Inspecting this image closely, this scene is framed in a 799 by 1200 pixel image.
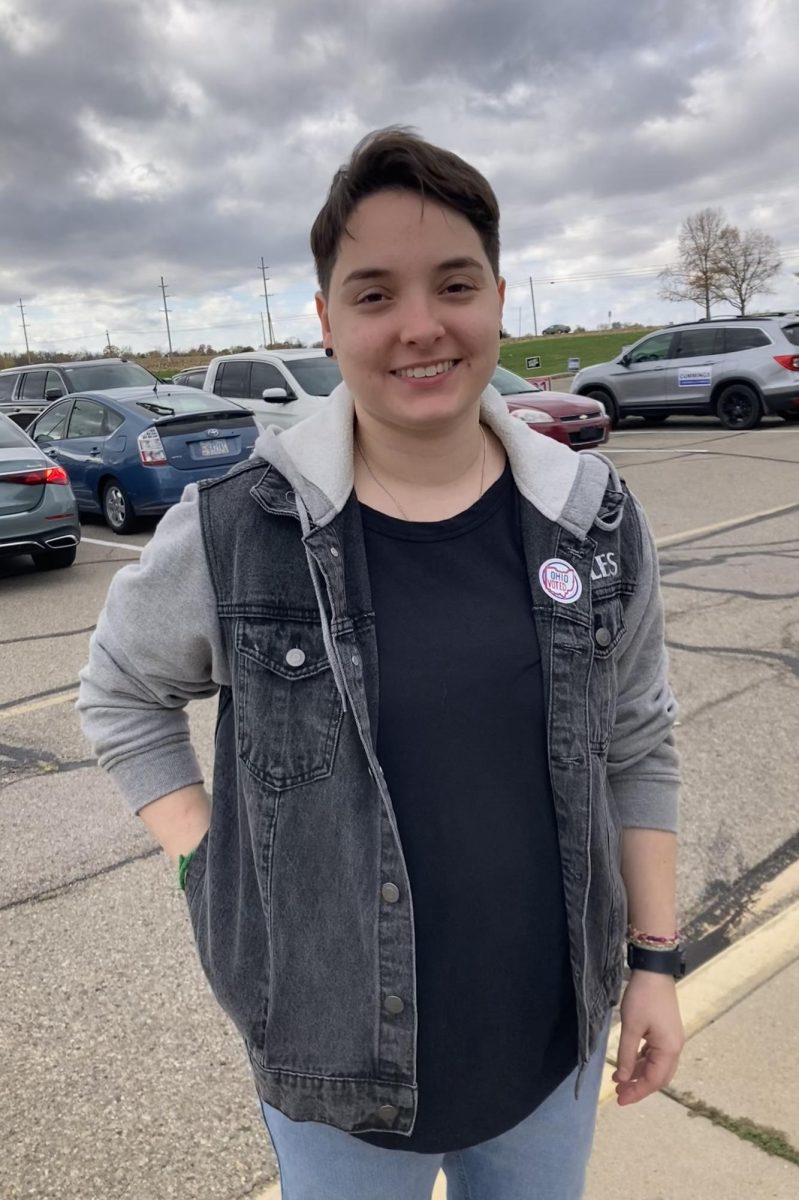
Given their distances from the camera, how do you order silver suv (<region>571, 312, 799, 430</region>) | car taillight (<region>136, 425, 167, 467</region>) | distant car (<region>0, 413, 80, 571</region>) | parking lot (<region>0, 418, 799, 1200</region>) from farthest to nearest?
1. silver suv (<region>571, 312, 799, 430</region>)
2. car taillight (<region>136, 425, 167, 467</region>)
3. distant car (<region>0, 413, 80, 571</region>)
4. parking lot (<region>0, 418, 799, 1200</region>)

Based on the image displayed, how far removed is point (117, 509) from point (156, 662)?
9.43 m

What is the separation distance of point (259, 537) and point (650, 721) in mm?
664

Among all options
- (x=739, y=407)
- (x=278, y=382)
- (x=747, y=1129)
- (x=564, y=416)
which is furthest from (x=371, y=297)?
(x=739, y=407)

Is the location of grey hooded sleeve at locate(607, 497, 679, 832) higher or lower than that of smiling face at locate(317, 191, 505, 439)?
lower

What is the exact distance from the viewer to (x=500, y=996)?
1.27 meters

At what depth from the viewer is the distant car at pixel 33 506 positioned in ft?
26.1

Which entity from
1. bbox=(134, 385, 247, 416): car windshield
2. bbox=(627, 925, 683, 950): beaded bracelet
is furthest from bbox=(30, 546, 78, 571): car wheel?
bbox=(627, 925, 683, 950): beaded bracelet

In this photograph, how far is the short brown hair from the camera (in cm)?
127

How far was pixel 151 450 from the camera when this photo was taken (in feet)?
32.1

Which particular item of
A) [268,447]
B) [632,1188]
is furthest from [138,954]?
[268,447]

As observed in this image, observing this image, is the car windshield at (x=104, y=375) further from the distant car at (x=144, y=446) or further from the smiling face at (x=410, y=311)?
the smiling face at (x=410, y=311)

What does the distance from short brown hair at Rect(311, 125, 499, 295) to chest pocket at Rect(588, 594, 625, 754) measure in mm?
543

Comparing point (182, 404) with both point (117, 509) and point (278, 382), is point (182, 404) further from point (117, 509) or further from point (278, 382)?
point (278, 382)

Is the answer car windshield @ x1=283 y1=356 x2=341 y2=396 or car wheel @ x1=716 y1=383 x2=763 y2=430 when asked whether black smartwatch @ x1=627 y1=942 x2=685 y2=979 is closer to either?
car windshield @ x1=283 y1=356 x2=341 y2=396
